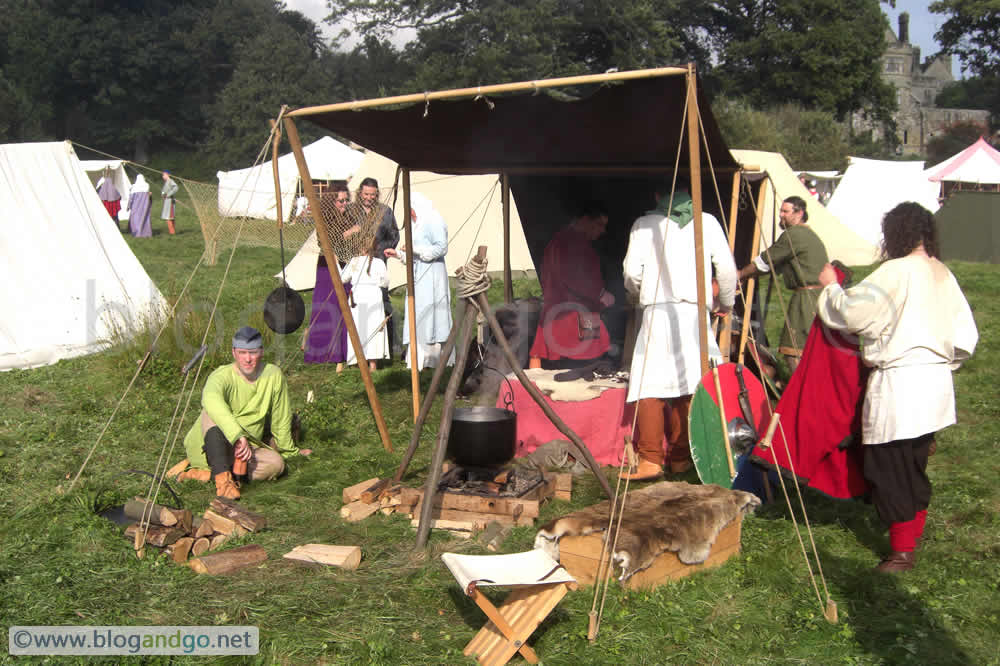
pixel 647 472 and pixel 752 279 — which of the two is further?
pixel 752 279

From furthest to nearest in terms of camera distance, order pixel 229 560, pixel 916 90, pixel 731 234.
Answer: pixel 916 90, pixel 731 234, pixel 229 560

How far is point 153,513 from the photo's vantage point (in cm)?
397

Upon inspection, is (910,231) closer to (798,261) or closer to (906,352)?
(906,352)

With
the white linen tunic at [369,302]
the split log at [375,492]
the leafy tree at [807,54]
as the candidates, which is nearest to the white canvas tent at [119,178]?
the white linen tunic at [369,302]

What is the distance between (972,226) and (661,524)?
13.0m

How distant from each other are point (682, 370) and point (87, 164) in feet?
65.5

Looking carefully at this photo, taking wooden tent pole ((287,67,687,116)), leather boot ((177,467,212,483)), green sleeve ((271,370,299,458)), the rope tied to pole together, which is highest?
wooden tent pole ((287,67,687,116))

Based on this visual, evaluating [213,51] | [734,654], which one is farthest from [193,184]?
[213,51]

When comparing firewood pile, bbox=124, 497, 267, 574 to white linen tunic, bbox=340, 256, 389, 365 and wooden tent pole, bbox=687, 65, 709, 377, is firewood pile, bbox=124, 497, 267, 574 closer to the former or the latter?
wooden tent pole, bbox=687, 65, 709, 377

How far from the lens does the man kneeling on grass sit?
15.4ft

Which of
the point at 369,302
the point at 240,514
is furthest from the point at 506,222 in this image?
the point at 240,514

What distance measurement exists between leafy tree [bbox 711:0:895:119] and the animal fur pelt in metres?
39.8

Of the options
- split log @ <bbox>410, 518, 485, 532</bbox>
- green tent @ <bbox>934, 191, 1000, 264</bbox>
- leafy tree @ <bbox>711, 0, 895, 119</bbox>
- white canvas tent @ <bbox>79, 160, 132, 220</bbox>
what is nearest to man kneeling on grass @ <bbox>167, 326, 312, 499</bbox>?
split log @ <bbox>410, 518, 485, 532</bbox>

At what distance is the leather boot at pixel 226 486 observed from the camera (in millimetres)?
4570
